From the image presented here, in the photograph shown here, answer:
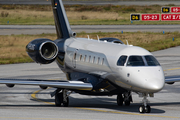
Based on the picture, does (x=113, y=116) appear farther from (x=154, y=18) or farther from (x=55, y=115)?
(x=154, y=18)

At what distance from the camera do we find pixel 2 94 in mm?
25719

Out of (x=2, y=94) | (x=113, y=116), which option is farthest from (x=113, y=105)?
(x=2, y=94)

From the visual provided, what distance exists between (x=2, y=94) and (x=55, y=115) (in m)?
8.69

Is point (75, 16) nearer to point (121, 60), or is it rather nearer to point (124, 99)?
point (124, 99)

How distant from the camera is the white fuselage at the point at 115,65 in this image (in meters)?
17.0

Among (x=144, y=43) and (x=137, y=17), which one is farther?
(x=137, y=17)

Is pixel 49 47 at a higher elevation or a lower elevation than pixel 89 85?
higher

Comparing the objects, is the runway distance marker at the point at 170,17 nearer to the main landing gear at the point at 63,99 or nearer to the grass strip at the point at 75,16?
the grass strip at the point at 75,16

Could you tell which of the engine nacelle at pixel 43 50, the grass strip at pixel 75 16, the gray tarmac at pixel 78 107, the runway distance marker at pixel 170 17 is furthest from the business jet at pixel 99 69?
the grass strip at pixel 75 16

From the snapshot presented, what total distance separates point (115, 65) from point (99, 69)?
1826 millimetres

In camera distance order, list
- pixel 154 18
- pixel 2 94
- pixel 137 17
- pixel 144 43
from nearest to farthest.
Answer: pixel 2 94, pixel 144 43, pixel 137 17, pixel 154 18

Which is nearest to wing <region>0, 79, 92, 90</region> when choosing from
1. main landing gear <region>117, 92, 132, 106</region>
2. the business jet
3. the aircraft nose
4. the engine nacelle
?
the business jet

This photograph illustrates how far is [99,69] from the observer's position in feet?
66.2

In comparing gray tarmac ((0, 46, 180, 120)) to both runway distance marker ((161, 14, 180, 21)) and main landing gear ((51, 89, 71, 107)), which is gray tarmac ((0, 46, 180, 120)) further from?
runway distance marker ((161, 14, 180, 21))
